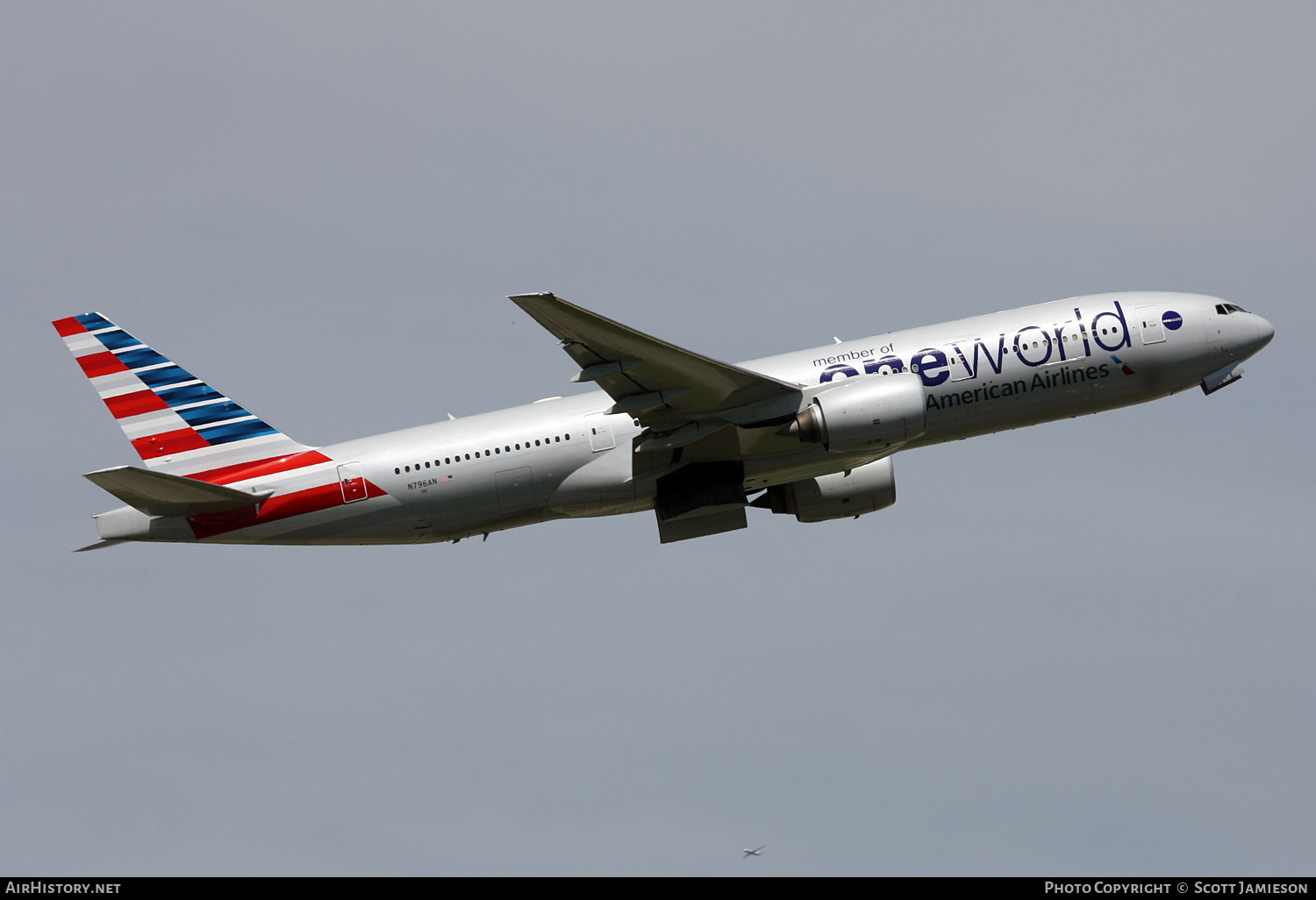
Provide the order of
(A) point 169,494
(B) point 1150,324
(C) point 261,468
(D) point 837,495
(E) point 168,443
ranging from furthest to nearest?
1. (D) point 837,495
2. (E) point 168,443
3. (C) point 261,468
4. (B) point 1150,324
5. (A) point 169,494

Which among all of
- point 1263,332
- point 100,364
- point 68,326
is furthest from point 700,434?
point 68,326

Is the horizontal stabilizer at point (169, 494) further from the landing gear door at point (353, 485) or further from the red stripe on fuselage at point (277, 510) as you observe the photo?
the landing gear door at point (353, 485)

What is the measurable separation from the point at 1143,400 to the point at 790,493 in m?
10.6

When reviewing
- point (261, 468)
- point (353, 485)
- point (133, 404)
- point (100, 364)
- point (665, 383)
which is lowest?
point (353, 485)

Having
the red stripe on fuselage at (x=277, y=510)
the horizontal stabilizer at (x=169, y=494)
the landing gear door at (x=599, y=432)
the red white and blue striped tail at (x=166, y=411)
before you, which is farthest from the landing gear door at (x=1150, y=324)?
the horizontal stabilizer at (x=169, y=494)

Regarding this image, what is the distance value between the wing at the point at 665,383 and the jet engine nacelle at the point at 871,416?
108 centimetres

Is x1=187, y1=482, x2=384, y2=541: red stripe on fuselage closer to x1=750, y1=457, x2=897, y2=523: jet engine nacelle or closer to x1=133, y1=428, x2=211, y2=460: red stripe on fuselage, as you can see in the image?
x1=133, y1=428, x2=211, y2=460: red stripe on fuselage

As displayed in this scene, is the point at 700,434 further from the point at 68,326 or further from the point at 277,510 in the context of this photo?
the point at 68,326

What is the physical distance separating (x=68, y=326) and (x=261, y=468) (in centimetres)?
803

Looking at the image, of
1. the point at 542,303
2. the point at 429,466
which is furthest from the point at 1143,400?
the point at 429,466

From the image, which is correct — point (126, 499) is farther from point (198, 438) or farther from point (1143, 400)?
point (1143, 400)

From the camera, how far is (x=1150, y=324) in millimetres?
38625

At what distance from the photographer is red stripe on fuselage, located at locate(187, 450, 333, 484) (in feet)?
128

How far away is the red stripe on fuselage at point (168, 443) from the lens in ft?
132
